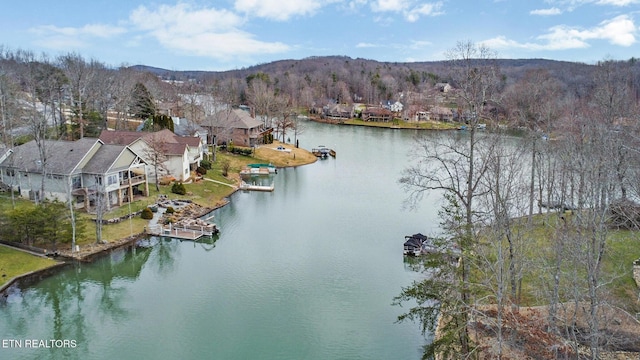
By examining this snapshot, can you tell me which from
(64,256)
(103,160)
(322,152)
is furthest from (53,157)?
(322,152)

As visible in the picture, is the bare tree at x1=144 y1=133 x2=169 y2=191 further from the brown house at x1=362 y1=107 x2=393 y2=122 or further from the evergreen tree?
the brown house at x1=362 y1=107 x2=393 y2=122

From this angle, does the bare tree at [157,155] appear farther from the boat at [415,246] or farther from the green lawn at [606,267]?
the green lawn at [606,267]

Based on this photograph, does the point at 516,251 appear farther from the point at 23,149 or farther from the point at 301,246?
the point at 23,149

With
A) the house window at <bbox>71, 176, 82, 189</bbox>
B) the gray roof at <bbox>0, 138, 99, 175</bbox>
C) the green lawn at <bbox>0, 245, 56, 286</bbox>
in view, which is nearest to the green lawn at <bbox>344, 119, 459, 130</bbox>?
the gray roof at <bbox>0, 138, 99, 175</bbox>

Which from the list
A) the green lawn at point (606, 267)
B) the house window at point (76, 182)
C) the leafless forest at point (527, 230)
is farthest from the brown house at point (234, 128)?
the green lawn at point (606, 267)

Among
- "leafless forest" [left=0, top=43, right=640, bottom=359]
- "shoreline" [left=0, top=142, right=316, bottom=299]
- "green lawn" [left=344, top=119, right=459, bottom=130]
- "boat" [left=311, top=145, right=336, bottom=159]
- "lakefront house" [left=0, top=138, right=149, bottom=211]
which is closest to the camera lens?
"leafless forest" [left=0, top=43, right=640, bottom=359]

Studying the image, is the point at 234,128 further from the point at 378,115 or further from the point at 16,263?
the point at 378,115

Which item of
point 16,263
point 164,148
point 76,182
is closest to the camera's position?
point 16,263
